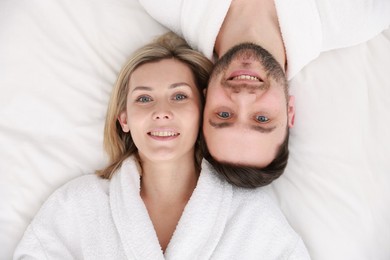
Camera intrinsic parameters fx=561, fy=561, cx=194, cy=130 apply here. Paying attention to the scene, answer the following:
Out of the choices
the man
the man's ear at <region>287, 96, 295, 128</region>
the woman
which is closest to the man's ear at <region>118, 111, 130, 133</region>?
the woman

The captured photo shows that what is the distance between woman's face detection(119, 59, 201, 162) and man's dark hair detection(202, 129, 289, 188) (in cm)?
13

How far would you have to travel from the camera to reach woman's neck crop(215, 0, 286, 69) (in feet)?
5.83

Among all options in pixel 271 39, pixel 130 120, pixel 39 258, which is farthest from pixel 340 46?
pixel 39 258

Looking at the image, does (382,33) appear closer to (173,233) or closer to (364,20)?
(364,20)

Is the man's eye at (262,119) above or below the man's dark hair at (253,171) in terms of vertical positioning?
above

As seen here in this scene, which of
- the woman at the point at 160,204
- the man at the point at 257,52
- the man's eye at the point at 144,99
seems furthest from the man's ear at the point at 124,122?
the man at the point at 257,52

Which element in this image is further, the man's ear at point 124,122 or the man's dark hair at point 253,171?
the man's ear at point 124,122

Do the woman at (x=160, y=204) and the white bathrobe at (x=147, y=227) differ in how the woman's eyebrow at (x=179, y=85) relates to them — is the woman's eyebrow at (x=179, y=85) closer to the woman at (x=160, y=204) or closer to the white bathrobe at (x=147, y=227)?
the woman at (x=160, y=204)

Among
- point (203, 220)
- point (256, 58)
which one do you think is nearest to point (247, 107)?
point (256, 58)

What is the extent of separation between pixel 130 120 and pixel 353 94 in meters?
0.74

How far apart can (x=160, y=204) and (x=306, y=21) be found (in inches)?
29.4

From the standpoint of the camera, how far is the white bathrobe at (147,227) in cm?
166

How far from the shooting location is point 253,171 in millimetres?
1684

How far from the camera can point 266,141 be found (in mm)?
1658
